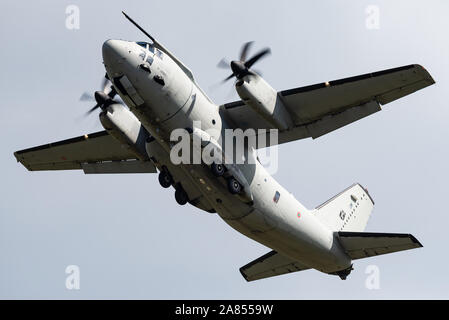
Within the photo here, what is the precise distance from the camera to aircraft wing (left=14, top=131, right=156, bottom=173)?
97.8 ft

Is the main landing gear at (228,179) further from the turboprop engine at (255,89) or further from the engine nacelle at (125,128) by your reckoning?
the engine nacelle at (125,128)

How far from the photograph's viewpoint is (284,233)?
27641 mm

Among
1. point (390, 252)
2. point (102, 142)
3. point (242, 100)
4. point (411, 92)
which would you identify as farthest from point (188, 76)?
point (390, 252)

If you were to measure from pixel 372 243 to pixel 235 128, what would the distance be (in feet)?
26.2

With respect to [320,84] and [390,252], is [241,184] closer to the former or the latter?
[320,84]

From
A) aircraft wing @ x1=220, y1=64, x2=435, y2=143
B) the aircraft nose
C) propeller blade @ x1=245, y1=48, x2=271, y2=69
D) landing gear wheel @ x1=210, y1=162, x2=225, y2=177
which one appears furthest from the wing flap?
propeller blade @ x1=245, y1=48, x2=271, y2=69

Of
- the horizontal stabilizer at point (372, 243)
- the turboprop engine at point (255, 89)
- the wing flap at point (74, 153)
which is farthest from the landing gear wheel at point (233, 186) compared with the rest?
the horizontal stabilizer at point (372, 243)

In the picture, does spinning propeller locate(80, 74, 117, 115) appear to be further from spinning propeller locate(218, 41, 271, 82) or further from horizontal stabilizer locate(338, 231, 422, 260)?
horizontal stabilizer locate(338, 231, 422, 260)

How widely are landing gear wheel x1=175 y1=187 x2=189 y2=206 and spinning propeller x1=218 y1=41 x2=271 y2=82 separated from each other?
5124 mm

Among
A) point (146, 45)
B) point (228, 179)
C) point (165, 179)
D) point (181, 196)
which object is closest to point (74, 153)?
point (165, 179)

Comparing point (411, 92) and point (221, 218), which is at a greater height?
point (411, 92)

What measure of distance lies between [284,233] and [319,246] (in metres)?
2.08

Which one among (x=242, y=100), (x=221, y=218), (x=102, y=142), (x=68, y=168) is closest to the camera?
(x=242, y=100)

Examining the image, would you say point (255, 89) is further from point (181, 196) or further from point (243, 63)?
point (181, 196)
